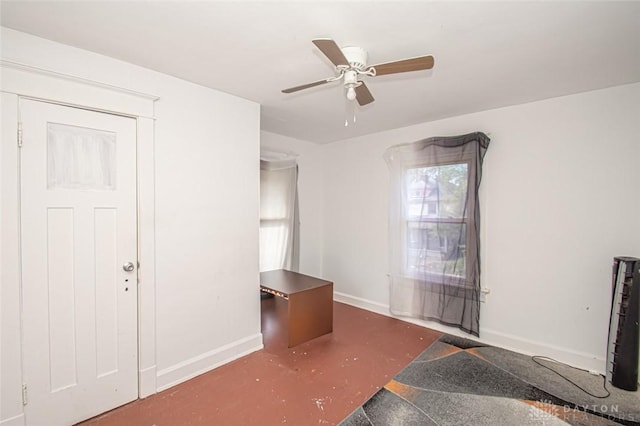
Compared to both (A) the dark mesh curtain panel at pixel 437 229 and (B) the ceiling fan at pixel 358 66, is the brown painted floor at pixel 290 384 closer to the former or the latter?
(A) the dark mesh curtain panel at pixel 437 229

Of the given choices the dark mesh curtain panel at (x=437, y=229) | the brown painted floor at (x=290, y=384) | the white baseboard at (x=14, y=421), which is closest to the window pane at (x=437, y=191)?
the dark mesh curtain panel at (x=437, y=229)

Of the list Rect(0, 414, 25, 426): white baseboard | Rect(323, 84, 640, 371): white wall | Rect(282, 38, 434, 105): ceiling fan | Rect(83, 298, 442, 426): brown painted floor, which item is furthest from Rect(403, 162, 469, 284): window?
Rect(0, 414, 25, 426): white baseboard

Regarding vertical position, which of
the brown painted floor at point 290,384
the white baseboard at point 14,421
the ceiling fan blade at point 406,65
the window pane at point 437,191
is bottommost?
the brown painted floor at point 290,384

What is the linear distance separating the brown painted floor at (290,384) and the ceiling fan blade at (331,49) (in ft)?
7.58

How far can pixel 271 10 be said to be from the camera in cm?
152

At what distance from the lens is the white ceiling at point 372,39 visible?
1.51 metres

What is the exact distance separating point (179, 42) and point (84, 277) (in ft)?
5.64

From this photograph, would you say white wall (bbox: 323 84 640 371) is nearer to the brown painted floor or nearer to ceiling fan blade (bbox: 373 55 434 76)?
the brown painted floor

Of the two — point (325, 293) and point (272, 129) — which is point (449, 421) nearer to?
point (325, 293)

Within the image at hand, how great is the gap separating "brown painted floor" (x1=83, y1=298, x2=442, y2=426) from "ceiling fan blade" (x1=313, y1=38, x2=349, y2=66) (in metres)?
2.31

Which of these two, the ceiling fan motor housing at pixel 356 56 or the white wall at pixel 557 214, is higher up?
the ceiling fan motor housing at pixel 356 56

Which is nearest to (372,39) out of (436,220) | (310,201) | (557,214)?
(436,220)

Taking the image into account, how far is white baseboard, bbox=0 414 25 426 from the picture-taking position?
168 cm

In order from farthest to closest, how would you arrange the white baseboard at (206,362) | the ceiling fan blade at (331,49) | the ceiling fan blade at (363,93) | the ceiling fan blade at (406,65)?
the white baseboard at (206,362)
the ceiling fan blade at (363,93)
the ceiling fan blade at (406,65)
the ceiling fan blade at (331,49)
